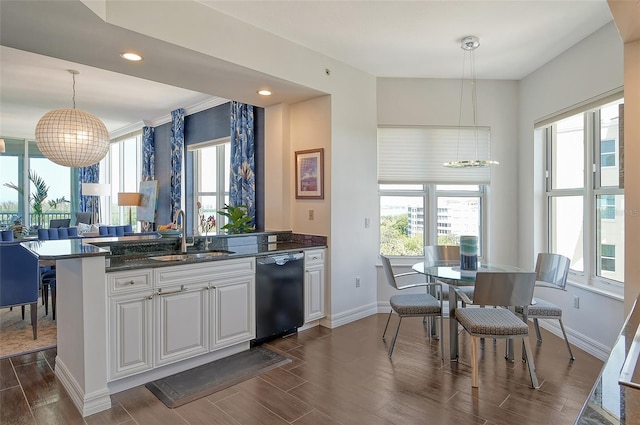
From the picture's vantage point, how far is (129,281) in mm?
2463

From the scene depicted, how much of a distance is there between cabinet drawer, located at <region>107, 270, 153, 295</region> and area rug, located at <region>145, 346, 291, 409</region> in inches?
29.1

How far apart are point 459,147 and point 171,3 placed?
11.4 ft

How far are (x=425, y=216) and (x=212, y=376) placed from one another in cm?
313

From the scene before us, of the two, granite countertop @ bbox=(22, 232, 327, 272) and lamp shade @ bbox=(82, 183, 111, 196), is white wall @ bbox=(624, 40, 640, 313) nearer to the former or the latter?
granite countertop @ bbox=(22, 232, 327, 272)

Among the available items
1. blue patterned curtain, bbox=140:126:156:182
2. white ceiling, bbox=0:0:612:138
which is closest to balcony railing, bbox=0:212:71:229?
blue patterned curtain, bbox=140:126:156:182

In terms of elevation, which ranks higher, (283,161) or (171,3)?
(171,3)

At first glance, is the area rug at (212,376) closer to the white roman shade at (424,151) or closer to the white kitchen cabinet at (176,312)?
the white kitchen cabinet at (176,312)

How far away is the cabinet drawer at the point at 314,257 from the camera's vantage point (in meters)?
3.78

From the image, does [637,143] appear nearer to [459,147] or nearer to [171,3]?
[459,147]

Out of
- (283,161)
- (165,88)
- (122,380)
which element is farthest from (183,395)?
(165,88)

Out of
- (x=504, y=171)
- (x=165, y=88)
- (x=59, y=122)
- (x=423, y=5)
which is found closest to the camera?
(x=423, y=5)

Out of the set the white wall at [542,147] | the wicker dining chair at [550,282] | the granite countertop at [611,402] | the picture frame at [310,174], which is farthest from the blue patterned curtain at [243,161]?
the granite countertop at [611,402]

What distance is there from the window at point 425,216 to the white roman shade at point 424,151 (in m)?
0.17

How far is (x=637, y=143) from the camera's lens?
7.91ft
